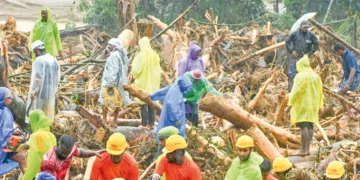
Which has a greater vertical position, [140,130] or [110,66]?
[110,66]

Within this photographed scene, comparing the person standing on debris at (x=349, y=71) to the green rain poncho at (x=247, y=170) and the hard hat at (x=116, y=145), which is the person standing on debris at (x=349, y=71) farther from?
the hard hat at (x=116, y=145)

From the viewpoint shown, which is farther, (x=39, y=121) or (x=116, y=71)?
(x=116, y=71)

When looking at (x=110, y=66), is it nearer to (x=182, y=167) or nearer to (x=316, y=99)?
(x=316, y=99)

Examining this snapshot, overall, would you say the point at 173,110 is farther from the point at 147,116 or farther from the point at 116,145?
the point at 116,145

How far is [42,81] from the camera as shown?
11586 mm

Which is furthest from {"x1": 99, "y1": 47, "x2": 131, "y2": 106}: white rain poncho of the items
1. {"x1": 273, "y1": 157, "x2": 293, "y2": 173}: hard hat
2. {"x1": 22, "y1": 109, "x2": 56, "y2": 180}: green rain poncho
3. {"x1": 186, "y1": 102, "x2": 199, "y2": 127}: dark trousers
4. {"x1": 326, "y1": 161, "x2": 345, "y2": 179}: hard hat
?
{"x1": 326, "y1": 161, "x2": 345, "y2": 179}: hard hat

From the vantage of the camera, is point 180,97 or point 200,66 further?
point 200,66

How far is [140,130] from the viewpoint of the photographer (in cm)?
1220

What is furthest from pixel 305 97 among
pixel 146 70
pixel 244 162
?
pixel 244 162

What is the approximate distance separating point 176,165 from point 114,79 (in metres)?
3.91

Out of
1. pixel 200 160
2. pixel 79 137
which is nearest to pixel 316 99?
pixel 200 160

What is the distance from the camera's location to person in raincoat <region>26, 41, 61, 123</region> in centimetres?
1153

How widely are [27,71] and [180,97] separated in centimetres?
510

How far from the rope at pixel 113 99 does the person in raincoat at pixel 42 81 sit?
2.70ft
